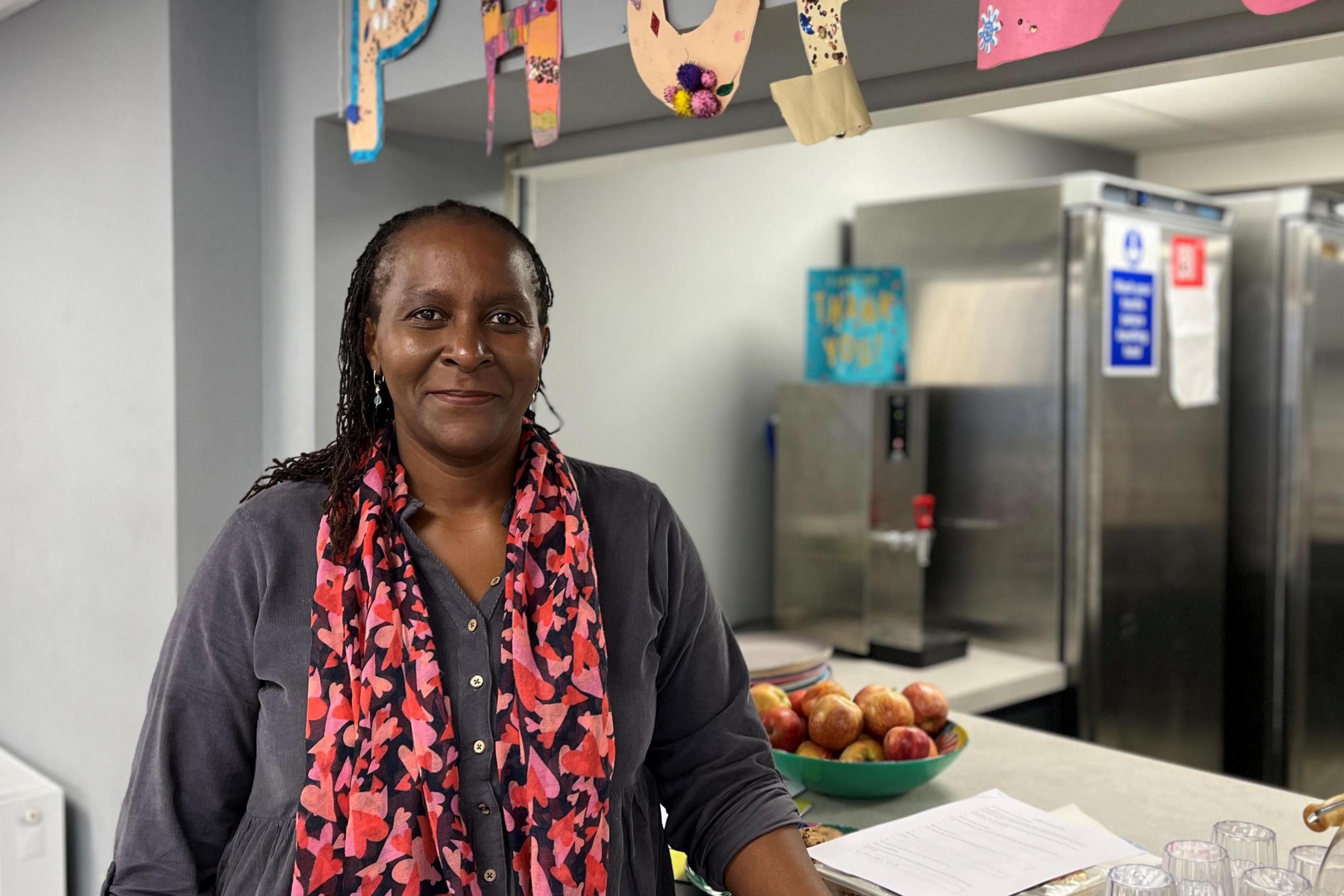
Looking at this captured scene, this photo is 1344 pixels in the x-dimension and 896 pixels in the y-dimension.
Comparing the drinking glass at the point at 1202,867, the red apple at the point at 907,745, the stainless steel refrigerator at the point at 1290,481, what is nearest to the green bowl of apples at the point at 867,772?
the red apple at the point at 907,745

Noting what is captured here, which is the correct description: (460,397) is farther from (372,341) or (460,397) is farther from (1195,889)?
(1195,889)

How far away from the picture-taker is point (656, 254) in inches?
113

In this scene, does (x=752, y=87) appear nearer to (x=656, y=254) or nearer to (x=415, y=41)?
(x=415, y=41)

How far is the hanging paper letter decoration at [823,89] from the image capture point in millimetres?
1329

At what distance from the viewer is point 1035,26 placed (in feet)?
3.95

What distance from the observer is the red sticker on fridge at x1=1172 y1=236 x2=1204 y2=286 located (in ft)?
10.5

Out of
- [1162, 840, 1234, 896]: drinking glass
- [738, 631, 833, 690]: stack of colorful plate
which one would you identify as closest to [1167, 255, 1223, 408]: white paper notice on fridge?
[738, 631, 833, 690]: stack of colorful plate

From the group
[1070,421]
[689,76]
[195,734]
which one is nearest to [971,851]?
[195,734]

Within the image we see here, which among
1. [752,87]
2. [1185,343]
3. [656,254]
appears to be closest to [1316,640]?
[1185,343]

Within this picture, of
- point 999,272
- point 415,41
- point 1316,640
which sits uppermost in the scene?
point 415,41

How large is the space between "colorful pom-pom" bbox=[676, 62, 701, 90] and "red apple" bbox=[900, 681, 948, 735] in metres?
0.94

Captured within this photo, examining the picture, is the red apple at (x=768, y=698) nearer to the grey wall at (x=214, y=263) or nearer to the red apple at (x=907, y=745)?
the red apple at (x=907, y=745)

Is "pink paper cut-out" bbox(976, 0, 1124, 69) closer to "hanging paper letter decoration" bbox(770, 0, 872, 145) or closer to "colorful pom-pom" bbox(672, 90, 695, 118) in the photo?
"hanging paper letter decoration" bbox(770, 0, 872, 145)

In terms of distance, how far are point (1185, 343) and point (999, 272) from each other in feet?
2.04
